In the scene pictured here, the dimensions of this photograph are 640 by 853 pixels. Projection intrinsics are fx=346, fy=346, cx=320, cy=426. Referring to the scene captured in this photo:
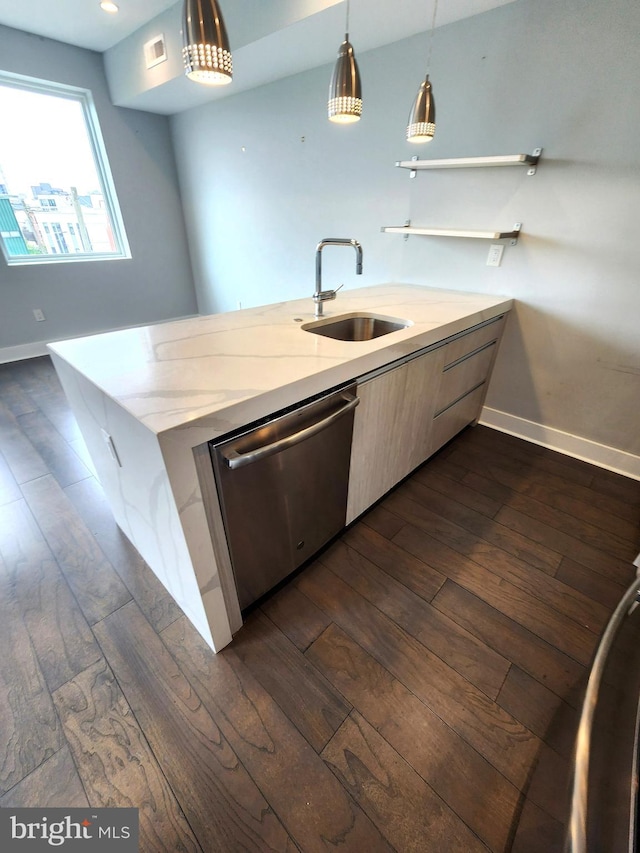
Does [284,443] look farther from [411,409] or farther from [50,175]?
[50,175]

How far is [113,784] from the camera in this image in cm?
91

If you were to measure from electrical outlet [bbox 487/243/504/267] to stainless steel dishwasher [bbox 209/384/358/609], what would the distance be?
1.58m

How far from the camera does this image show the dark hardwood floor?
88cm

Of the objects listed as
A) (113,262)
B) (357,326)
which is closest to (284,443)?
(357,326)

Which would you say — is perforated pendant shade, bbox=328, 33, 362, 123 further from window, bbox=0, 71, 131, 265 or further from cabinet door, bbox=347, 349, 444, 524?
window, bbox=0, 71, 131, 265

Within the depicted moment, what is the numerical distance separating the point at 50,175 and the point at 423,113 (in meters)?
3.80

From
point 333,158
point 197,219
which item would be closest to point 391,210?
point 333,158

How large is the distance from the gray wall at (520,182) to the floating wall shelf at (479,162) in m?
0.04

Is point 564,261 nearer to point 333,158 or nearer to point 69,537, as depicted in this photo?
point 333,158

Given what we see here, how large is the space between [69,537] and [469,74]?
124 inches

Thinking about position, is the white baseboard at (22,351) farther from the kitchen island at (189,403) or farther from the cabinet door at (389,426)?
the cabinet door at (389,426)

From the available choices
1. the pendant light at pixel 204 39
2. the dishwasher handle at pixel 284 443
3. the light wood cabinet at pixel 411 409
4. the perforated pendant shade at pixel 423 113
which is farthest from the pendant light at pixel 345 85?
the dishwasher handle at pixel 284 443

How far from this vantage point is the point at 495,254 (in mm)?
2115

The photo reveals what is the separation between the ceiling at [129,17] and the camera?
5.54 ft
